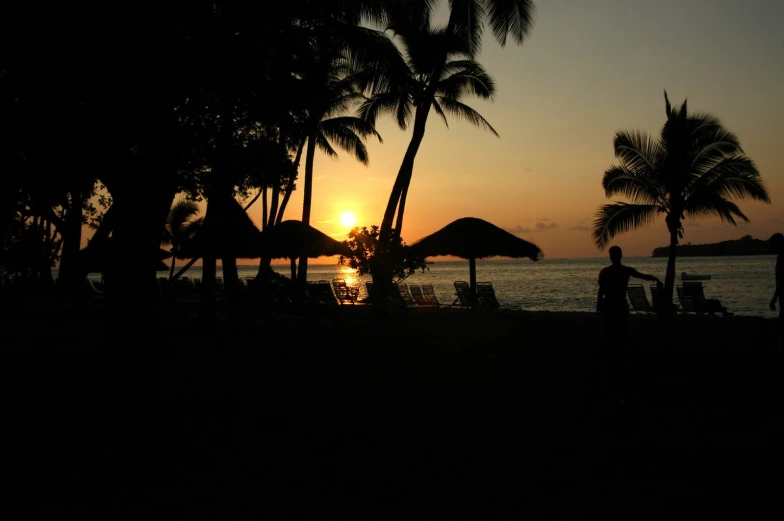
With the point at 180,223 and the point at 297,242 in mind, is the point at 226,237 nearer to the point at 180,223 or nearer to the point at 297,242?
the point at 297,242

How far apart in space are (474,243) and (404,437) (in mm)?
15534

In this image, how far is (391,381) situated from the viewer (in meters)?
8.32

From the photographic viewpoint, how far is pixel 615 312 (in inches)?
288

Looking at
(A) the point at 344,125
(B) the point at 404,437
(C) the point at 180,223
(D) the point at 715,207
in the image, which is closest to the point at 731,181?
(D) the point at 715,207

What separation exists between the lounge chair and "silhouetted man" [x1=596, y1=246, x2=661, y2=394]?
43.7ft

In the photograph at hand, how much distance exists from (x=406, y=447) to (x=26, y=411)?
3699mm

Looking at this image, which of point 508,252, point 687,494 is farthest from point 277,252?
point 687,494

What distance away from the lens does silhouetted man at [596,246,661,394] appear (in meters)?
7.28

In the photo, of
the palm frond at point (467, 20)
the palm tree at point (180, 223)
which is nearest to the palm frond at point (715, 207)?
the palm frond at point (467, 20)

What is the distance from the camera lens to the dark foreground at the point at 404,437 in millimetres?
4109

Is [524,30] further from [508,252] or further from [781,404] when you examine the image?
[781,404]

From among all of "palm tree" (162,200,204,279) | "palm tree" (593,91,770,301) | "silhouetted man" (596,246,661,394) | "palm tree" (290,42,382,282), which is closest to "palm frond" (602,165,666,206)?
"palm tree" (593,91,770,301)

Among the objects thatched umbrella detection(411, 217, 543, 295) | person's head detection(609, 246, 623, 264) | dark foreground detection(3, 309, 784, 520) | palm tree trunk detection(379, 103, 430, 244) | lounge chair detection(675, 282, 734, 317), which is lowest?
dark foreground detection(3, 309, 784, 520)

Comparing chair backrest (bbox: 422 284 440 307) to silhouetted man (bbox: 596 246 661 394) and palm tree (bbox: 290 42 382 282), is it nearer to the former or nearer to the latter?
palm tree (bbox: 290 42 382 282)
